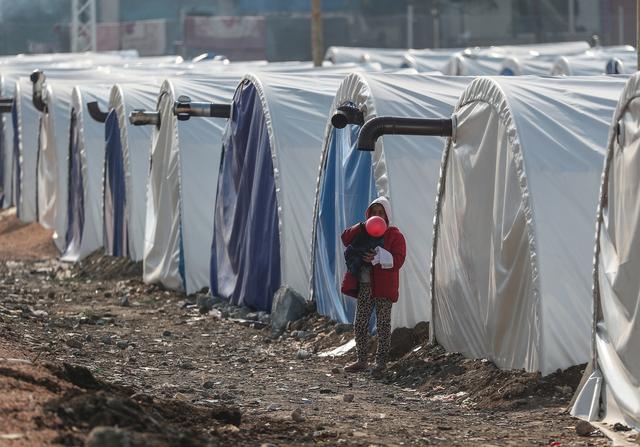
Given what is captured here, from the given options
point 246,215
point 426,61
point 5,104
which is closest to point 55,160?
point 5,104

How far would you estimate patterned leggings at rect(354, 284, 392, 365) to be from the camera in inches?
456

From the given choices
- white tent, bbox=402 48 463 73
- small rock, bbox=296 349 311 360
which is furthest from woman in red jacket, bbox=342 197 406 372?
white tent, bbox=402 48 463 73

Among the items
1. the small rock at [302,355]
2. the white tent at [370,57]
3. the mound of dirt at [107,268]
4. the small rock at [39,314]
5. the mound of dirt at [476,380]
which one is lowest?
the mound of dirt at [107,268]

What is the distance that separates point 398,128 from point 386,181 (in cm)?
119

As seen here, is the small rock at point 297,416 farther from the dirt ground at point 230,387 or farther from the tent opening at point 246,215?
the tent opening at point 246,215

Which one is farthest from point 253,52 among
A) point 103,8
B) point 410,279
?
point 410,279

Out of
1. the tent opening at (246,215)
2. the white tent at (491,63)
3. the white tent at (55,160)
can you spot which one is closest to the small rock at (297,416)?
the tent opening at (246,215)

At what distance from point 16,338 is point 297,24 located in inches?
2016

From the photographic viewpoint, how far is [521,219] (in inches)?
407

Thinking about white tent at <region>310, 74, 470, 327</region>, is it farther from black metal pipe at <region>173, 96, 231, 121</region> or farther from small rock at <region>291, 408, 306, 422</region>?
small rock at <region>291, 408, 306, 422</region>

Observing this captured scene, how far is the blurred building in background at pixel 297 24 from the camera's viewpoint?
201 ft

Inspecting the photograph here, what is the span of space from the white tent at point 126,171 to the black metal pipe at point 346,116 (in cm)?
774

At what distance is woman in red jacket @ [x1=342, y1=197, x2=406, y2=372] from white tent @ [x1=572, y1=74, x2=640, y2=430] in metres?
2.52

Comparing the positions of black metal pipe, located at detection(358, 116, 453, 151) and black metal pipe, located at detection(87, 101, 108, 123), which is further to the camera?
black metal pipe, located at detection(87, 101, 108, 123)
